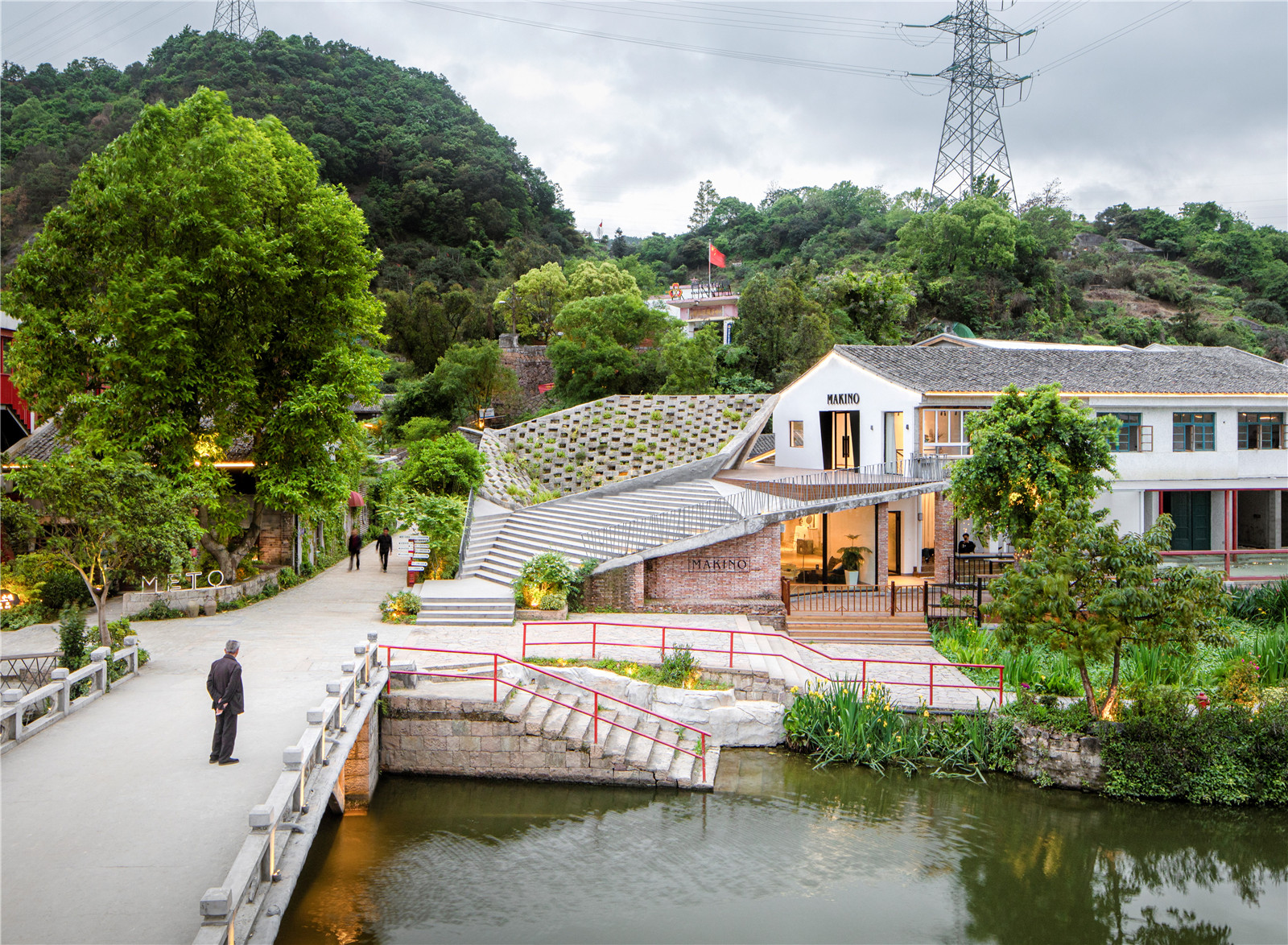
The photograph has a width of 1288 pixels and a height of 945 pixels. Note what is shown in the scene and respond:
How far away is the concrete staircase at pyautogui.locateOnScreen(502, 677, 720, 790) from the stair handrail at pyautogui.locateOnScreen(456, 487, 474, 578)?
8.03 metres

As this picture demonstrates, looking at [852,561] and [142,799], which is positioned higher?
[852,561]

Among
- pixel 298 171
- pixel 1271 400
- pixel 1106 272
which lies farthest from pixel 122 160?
pixel 1106 272

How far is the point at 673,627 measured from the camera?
61.8 feet

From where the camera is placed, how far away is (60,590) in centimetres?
1944

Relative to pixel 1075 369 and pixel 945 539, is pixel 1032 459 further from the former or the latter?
pixel 1075 369

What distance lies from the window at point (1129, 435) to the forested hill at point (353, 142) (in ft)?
151

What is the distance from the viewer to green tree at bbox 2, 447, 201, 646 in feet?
49.3

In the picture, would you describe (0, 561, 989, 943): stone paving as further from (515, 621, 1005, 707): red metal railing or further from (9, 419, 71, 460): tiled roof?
(9, 419, 71, 460): tiled roof

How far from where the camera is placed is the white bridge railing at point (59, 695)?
424 inches

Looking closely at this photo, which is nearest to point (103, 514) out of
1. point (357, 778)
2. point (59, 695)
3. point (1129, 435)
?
point (59, 695)

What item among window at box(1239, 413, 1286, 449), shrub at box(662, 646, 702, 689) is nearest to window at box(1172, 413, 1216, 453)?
window at box(1239, 413, 1286, 449)

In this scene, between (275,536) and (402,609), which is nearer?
(402,609)

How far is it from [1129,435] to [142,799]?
24987 mm

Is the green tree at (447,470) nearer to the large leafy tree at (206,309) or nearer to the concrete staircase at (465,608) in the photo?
the large leafy tree at (206,309)
